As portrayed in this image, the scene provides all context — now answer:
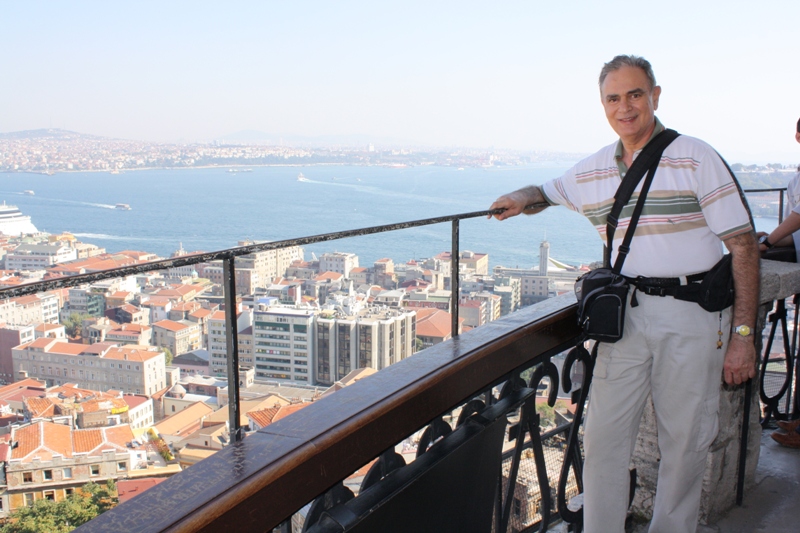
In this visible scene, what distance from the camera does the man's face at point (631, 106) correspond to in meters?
1.95

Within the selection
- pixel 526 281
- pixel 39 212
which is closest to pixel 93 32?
pixel 39 212

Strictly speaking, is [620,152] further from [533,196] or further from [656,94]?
[533,196]

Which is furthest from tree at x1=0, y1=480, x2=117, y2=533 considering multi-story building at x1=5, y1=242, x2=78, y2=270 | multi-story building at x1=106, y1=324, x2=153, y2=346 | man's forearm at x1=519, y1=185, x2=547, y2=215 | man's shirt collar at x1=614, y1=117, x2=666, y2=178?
multi-story building at x1=5, y1=242, x2=78, y2=270

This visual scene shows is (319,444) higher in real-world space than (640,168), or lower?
lower

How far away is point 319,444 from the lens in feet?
3.65

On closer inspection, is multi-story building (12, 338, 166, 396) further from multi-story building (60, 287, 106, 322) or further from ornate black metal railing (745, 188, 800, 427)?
ornate black metal railing (745, 188, 800, 427)

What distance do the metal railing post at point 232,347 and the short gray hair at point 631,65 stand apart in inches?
52.9

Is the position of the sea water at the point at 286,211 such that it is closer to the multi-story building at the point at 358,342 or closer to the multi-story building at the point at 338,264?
the multi-story building at the point at 338,264

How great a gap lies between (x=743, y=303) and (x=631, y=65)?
0.77m

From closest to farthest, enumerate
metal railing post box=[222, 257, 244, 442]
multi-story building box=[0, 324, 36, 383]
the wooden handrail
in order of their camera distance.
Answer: the wooden handrail < metal railing post box=[222, 257, 244, 442] < multi-story building box=[0, 324, 36, 383]

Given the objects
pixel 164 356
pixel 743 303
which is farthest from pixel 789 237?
pixel 164 356

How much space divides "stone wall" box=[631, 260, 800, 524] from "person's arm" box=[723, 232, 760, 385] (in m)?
0.39

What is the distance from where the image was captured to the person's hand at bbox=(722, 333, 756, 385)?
193 cm

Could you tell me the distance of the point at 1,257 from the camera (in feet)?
20.5
